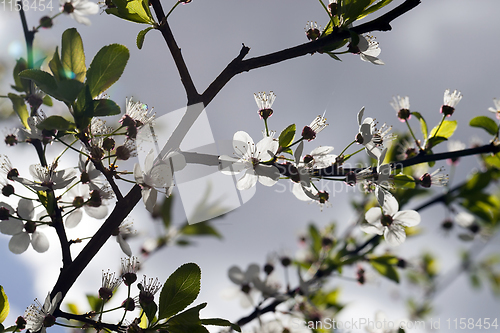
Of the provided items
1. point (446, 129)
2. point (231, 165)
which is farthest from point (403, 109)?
point (231, 165)

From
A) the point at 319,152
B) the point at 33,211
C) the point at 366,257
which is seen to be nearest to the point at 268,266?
the point at 366,257

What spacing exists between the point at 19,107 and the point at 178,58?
0.59 meters

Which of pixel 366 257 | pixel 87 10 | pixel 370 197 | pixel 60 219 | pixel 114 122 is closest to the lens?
pixel 60 219

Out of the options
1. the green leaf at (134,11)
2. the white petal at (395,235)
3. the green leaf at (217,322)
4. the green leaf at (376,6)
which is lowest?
the white petal at (395,235)

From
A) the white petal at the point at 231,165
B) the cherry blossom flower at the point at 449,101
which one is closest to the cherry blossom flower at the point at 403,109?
the cherry blossom flower at the point at 449,101

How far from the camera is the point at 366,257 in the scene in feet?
5.98

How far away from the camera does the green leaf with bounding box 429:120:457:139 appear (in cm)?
130

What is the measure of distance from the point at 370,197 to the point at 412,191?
311mm

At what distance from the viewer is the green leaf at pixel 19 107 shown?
106cm

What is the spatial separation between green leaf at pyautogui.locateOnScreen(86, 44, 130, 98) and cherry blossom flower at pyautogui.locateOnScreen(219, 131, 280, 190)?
34 centimetres

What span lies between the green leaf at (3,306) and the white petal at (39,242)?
209mm

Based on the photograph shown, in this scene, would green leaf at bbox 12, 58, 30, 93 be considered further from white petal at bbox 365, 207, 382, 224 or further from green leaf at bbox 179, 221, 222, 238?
white petal at bbox 365, 207, 382, 224

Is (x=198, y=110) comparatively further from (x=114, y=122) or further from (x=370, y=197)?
(x=370, y=197)

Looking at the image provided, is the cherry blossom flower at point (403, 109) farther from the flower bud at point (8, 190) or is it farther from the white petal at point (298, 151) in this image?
the flower bud at point (8, 190)
